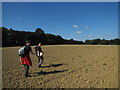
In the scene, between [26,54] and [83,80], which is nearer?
[83,80]

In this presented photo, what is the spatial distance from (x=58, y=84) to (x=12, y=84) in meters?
2.13

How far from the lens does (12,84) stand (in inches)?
199

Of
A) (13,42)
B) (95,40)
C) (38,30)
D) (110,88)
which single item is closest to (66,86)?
(110,88)

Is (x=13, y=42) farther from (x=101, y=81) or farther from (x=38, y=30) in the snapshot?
(x=101, y=81)

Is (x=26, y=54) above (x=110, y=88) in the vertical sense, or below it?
above

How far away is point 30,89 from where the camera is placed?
4.63m

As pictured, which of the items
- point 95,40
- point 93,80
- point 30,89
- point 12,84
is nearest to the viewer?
point 30,89

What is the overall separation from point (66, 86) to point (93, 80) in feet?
5.01

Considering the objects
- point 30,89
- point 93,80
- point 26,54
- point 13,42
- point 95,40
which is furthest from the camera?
point 95,40

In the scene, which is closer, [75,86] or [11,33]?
[75,86]

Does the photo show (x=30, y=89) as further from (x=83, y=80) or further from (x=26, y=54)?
(x=83, y=80)

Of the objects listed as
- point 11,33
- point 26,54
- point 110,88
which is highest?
point 11,33

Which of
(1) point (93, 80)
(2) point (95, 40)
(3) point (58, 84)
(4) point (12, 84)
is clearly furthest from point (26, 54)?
(2) point (95, 40)

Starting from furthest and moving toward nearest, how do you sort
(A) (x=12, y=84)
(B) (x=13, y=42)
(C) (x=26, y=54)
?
(B) (x=13, y=42), (C) (x=26, y=54), (A) (x=12, y=84)
